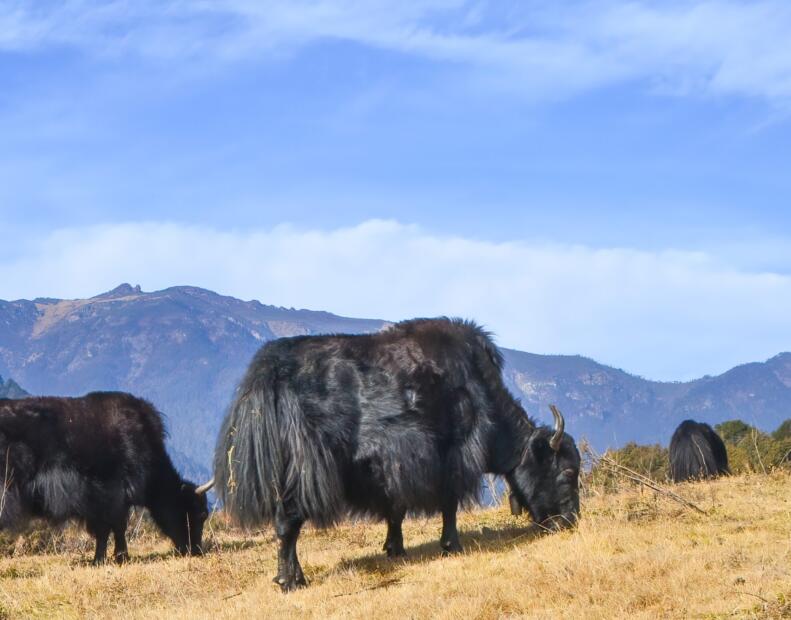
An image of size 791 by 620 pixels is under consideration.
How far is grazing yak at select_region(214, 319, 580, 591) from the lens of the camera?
9.41 meters

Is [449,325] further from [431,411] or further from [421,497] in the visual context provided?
[421,497]

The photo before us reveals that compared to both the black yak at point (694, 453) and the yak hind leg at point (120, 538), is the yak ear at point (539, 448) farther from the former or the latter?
the black yak at point (694, 453)

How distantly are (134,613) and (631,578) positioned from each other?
3.87m

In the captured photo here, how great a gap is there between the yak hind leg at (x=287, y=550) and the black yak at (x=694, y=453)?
31.5 feet

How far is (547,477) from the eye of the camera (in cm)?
1120

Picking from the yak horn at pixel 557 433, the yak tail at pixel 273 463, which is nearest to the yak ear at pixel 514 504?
the yak horn at pixel 557 433

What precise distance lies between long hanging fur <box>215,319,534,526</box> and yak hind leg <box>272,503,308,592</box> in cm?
9

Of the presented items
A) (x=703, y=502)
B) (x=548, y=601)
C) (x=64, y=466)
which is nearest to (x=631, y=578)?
(x=548, y=601)

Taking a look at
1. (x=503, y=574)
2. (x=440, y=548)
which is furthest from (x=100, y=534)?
(x=503, y=574)

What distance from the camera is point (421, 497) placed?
33.2ft

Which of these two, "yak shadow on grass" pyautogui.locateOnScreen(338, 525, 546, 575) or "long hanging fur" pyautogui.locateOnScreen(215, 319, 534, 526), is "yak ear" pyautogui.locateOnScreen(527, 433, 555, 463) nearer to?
"long hanging fur" pyautogui.locateOnScreen(215, 319, 534, 526)

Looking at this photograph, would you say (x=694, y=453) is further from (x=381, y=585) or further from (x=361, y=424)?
(x=381, y=585)

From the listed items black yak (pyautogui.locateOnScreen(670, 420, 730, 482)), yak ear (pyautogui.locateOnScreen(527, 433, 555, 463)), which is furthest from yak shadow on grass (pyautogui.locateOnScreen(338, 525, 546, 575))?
black yak (pyautogui.locateOnScreen(670, 420, 730, 482))

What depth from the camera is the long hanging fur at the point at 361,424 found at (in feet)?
30.9
